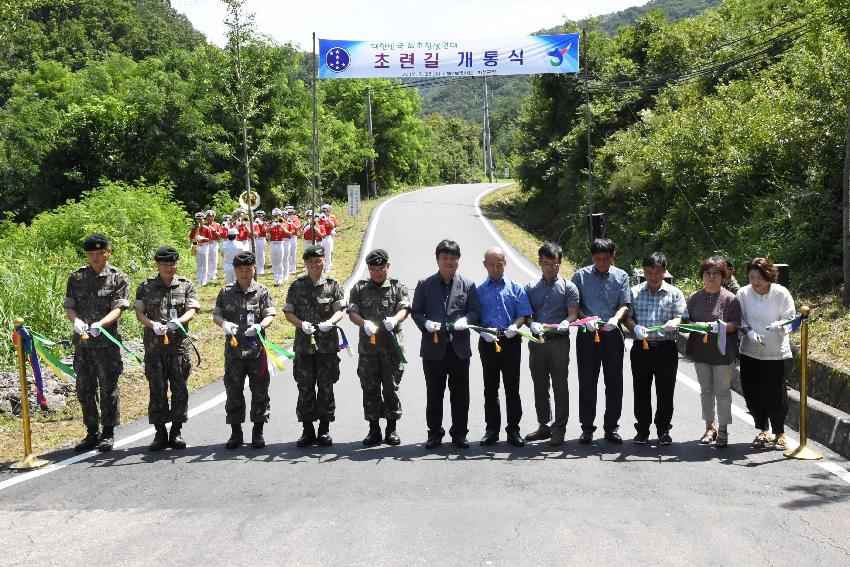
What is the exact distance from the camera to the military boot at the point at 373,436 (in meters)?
7.92

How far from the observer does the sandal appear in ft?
25.5

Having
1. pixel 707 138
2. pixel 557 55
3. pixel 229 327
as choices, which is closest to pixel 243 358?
pixel 229 327

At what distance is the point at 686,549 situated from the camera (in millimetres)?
5145

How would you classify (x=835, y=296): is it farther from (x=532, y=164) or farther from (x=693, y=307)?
(x=532, y=164)

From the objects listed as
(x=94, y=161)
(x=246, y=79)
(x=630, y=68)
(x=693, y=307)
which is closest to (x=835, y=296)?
(x=693, y=307)

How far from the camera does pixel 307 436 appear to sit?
7.98m

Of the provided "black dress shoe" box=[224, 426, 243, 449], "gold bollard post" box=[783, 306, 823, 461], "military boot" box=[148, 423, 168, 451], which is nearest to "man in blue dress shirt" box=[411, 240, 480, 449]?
"black dress shoe" box=[224, 426, 243, 449]

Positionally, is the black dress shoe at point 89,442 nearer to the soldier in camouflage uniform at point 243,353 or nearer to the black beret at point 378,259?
the soldier in camouflage uniform at point 243,353

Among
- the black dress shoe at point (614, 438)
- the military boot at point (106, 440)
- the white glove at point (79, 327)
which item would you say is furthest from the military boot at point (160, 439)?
the black dress shoe at point (614, 438)

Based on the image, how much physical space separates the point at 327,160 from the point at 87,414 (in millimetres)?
44417

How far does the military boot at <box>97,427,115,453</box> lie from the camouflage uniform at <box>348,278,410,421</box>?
238cm

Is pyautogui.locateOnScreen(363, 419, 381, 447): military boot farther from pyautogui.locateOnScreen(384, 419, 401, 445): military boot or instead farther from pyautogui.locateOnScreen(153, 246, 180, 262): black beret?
pyautogui.locateOnScreen(153, 246, 180, 262): black beret

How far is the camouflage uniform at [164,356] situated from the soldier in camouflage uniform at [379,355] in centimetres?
166

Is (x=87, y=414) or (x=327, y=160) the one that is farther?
(x=327, y=160)
